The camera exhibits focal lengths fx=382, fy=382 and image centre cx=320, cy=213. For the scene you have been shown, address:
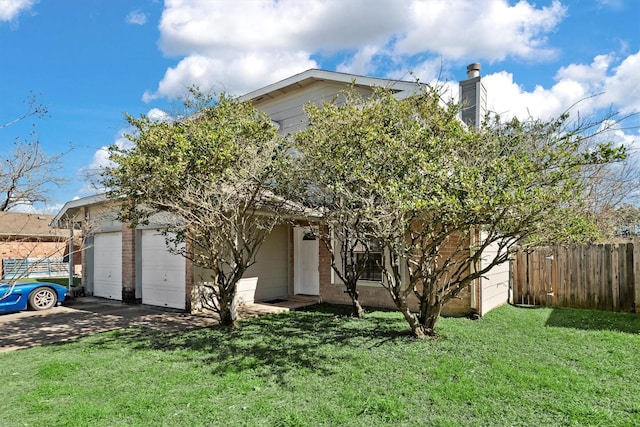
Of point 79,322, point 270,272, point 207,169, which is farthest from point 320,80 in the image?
point 79,322

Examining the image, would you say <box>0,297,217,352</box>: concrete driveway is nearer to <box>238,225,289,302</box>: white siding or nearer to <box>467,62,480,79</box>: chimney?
<box>238,225,289,302</box>: white siding

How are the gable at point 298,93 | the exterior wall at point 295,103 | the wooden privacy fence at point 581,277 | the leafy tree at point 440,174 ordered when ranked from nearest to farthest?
the leafy tree at point 440,174, the wooden privacy fence at point 581,277, the gable at point 298,93, the exterior wall at point 295,103

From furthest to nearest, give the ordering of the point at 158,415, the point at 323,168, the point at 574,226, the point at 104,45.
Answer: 1. the point at 104,45
2. the point at 323,168
3. the point at 574,226
4. the point at 158,415

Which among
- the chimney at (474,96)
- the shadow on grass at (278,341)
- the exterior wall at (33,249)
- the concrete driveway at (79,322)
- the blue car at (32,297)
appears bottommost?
the concrete driveway at (79,322)

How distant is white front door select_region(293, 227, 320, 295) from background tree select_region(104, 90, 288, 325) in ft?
14.0

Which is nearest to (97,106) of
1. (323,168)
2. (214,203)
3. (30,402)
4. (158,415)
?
(214,203)

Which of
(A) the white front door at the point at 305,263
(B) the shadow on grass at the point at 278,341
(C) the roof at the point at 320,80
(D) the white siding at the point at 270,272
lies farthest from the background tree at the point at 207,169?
(A) the white front door at the point at 305,263

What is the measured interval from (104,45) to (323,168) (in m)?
7.99

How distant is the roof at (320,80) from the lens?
9602mm

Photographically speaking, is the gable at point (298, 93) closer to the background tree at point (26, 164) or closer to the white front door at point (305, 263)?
the white front door at point (305, 263)

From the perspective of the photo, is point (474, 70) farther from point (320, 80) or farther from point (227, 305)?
point (227, 305)

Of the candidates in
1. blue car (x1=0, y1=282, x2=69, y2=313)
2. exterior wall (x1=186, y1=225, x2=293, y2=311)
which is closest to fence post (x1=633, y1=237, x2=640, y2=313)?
exterior wall (x1=186, y1=225, x2=293, y2=311)

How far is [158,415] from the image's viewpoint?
415 cm

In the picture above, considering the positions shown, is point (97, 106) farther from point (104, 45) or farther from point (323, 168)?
point (323, 168)
